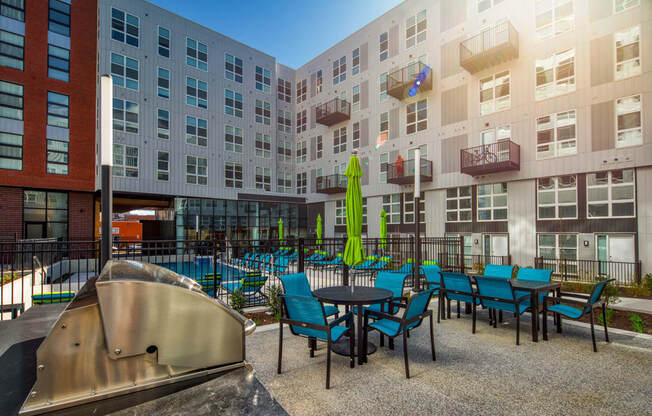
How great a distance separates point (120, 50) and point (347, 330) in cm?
Result: 2474

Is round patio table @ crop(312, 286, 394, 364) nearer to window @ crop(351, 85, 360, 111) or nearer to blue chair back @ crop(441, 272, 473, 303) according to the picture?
blue chair back @ crop(441, 272, 473, 303)

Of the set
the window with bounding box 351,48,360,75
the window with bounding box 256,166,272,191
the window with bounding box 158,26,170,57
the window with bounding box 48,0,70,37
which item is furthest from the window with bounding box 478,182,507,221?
the window with bounding box 48,0,70,37

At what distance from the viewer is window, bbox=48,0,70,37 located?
19.8 metres

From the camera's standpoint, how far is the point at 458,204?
704 inches

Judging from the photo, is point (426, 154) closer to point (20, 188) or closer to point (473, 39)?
point (473, 39)

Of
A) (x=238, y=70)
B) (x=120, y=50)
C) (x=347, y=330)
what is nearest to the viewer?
(x=347, y=330)

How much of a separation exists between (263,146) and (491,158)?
18486 millimetres

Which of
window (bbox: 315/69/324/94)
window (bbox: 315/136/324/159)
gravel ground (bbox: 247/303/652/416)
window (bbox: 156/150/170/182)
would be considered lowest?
gravel ground (bbox: 247/303/652/416)

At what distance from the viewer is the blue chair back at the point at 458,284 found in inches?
234

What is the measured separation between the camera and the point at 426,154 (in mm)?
19469

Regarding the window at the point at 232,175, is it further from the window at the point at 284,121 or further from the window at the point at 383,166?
the window at the point at 383,166

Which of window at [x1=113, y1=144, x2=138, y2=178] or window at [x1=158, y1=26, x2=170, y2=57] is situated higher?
window at [x1=158, y1=26, x2=170, y2=57]

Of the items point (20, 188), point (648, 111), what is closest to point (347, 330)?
point (648, 111)

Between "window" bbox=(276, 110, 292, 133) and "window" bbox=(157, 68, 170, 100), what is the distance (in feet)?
31.3
